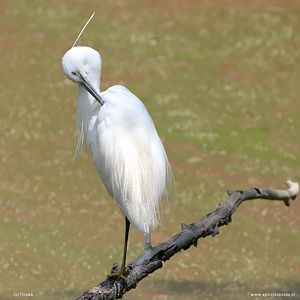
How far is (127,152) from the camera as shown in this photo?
212cm

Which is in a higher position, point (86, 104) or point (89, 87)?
point (89, 87)

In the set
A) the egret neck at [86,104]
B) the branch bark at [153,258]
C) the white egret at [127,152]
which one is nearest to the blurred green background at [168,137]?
the egret neck at [86,104]

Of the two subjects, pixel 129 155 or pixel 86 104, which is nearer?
pixel 129 155

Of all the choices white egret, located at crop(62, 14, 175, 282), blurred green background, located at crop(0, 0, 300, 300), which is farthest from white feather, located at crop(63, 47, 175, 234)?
blurred green background, located at crop(0, 0, 300, 300)

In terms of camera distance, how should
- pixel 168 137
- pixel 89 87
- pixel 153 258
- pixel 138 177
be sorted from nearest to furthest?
pixel 153 258, pixel 138 177, pixel 89 87, pixel 168 137

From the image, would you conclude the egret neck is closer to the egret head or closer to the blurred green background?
the egret head

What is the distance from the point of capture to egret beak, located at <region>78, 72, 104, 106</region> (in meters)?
2.19

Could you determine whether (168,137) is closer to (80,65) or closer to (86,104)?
(86,104)

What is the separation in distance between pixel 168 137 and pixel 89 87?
2.92 metres

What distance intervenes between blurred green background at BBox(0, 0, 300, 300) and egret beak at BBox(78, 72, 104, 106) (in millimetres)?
747

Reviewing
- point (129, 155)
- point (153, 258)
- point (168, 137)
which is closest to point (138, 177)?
point (129, 155)

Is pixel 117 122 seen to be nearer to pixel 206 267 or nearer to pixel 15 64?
pixel 206 267

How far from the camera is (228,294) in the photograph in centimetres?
320

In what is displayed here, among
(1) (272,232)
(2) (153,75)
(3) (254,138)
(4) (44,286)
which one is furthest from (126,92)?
(2) (153,75)
